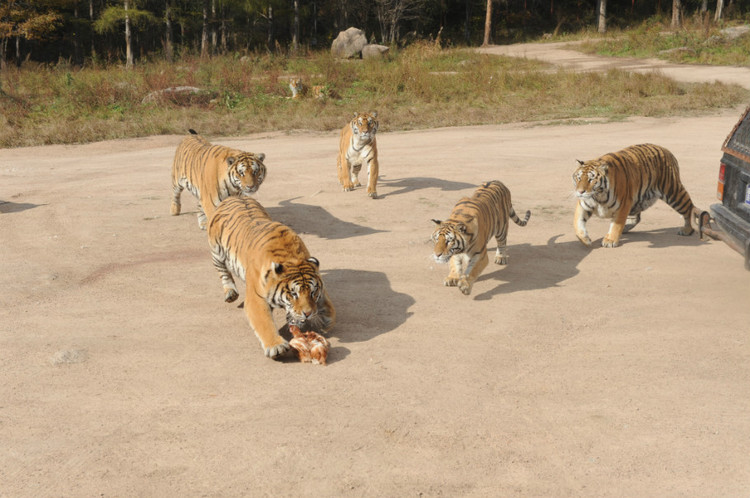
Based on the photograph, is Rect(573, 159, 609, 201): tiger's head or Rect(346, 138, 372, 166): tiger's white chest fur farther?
Rect(346, 138, 372, 166): tiger's white chest fur

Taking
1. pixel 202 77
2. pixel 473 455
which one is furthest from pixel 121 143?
pixel 473 455

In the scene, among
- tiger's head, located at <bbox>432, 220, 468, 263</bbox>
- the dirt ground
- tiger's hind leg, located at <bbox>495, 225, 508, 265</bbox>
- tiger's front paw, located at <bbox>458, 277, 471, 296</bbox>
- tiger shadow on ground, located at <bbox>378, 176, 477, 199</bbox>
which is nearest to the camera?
the dirt ground

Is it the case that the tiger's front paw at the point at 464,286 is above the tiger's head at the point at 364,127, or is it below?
below

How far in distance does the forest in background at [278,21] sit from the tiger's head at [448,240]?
88.1 ft

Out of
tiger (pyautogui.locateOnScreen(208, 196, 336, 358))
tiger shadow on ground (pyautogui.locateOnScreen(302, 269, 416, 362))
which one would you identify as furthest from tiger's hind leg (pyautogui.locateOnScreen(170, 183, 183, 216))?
tiger (pyautogui.locateOnScreen(208, 196, 336, 358))

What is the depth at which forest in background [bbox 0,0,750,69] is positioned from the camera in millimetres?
32156

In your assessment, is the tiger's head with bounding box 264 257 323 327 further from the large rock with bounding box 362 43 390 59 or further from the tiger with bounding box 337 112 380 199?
the large rock with bounding box 362 43 390 59

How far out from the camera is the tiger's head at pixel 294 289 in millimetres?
4777

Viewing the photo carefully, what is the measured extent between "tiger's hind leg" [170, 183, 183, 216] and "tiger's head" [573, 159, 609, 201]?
180 inches

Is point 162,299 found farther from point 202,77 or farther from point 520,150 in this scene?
point 202,77

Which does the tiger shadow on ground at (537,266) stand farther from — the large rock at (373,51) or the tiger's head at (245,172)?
the large rock at (373,51)

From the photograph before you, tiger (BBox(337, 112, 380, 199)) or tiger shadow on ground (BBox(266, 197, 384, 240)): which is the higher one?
tiger (BBox(337, 112, 380, 199))

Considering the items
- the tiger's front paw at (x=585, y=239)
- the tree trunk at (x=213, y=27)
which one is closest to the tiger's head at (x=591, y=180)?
the tiger's front paw at (x=585, y=239)

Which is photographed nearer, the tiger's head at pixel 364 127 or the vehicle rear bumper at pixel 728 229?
the vehicle rear bumper at pixel 728 229
